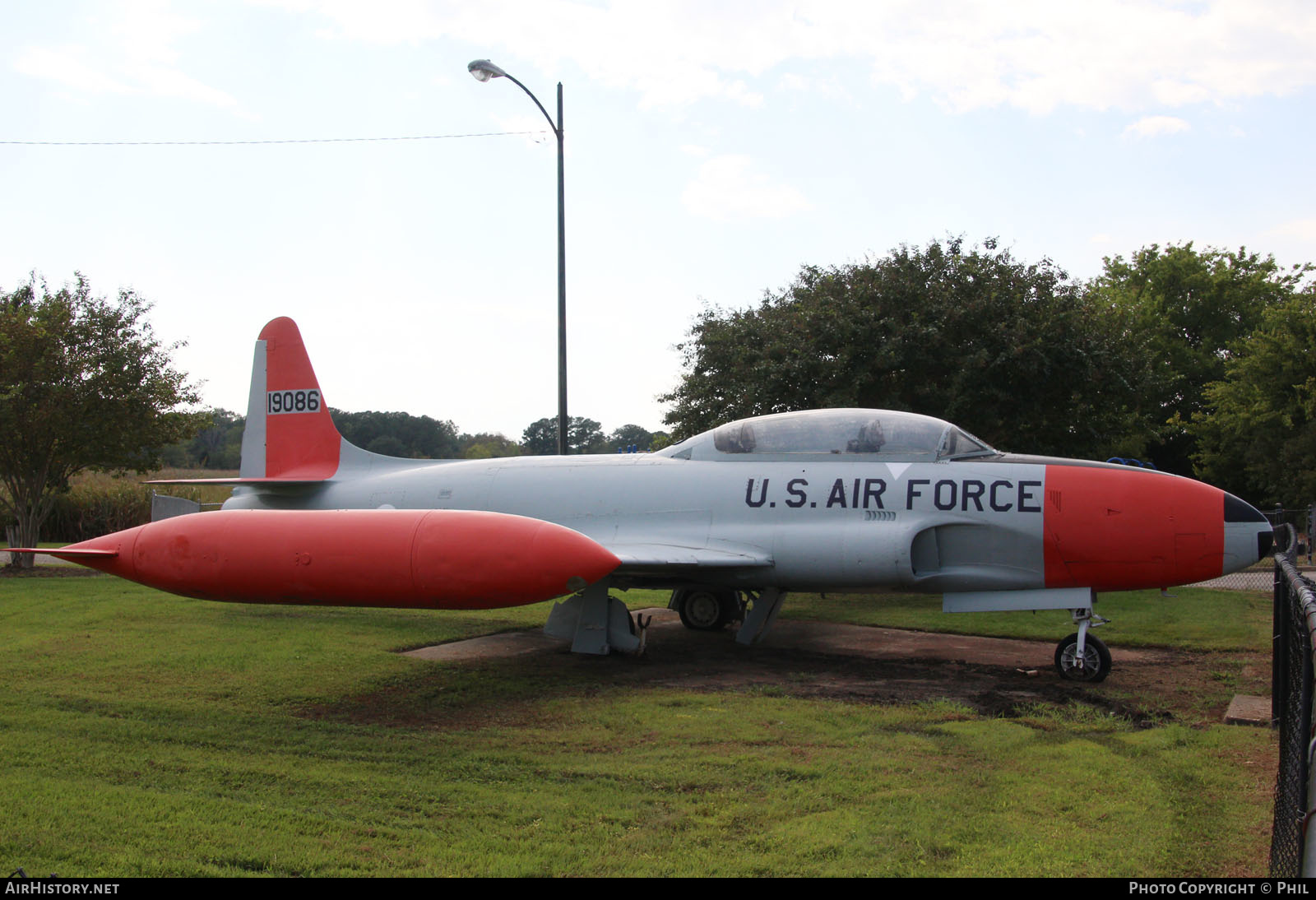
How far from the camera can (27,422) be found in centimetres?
1755

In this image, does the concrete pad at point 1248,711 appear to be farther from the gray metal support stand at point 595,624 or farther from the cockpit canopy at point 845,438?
the gray metal support stand at point 595,624

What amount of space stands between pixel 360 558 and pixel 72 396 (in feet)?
47.1

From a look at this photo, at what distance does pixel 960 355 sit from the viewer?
593 inches

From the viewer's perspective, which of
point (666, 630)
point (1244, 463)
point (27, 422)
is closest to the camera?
point (666, 630)

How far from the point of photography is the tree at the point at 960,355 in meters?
14.8

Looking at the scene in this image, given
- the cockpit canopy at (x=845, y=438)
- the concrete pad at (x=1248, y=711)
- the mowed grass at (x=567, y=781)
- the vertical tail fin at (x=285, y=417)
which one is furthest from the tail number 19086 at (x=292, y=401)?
the concrete pad at (x=1248, y=711)

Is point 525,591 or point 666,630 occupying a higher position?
point 525,591

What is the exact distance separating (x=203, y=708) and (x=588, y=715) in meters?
3.03

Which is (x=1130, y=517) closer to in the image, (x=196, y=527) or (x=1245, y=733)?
(x=1245, y=733)

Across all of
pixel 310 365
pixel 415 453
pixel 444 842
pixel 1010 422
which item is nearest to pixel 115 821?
pixel 444 842

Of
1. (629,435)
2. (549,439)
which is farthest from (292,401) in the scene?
(629,435)

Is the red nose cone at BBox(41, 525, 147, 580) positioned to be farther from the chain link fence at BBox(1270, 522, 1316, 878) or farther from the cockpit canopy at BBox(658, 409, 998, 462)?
the chain link fence at BBox(1270, 522, 1316, 878)

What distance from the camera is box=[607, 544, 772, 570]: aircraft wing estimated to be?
868 centimetres

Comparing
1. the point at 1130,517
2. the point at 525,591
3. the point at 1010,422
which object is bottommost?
the point at 525,591
